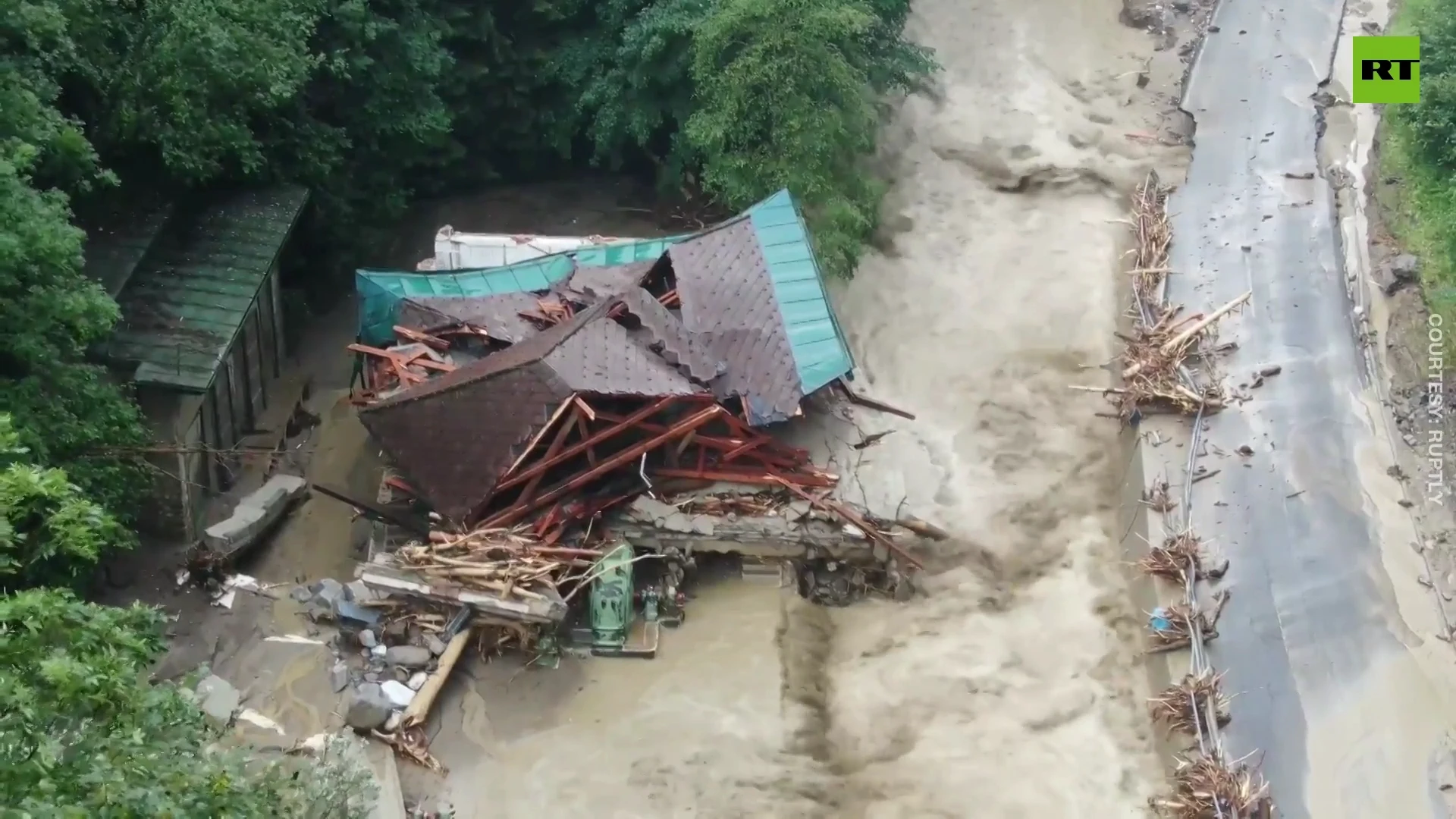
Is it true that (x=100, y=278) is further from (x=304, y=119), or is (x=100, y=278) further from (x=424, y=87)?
(x=424, y=87)

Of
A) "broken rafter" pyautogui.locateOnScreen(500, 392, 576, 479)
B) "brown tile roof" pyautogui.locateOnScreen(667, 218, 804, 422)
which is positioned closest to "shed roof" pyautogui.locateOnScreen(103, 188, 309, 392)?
"broken rafter" pyautogui.locateOnScreen(500, 392, 576, 479)

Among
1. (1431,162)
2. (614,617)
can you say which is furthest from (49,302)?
(1431,162)

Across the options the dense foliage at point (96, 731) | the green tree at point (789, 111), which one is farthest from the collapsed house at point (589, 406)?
the dense foliage at point (96, 731)

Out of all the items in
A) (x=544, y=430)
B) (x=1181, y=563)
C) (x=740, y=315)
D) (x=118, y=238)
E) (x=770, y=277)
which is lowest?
(x=1181, y=563)

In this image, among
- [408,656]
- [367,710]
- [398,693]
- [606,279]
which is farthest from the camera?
[606,279]

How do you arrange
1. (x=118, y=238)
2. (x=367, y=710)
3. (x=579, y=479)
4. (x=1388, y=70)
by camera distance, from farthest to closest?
(x=1388, y=70) < (x=118, y=238) < (x=579, y=479) < (x=367, y=710)

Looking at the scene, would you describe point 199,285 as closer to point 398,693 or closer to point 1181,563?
point 398,693

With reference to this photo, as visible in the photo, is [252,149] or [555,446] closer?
[555,446]
